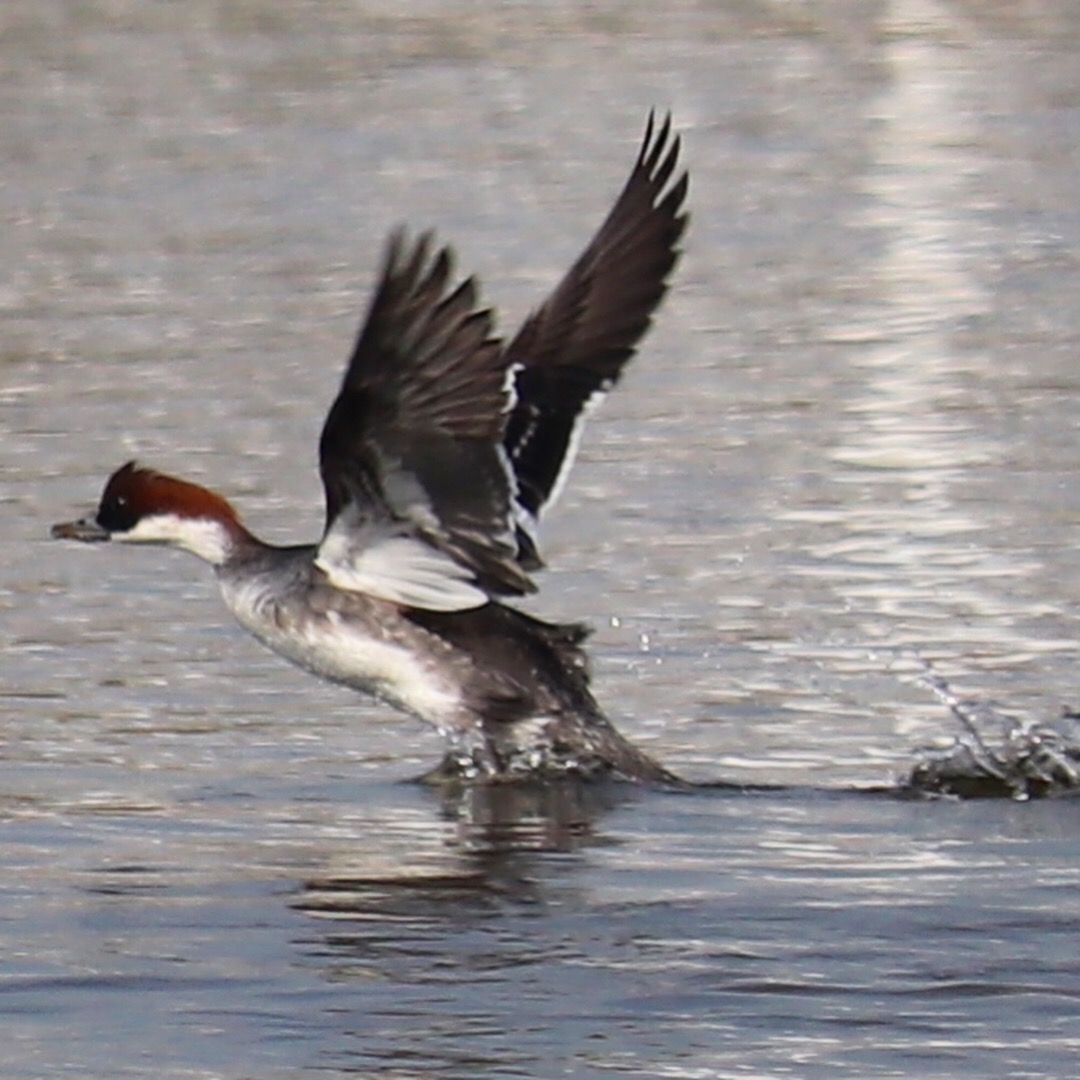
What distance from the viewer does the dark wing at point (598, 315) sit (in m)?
9.16

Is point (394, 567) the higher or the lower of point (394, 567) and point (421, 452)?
the lower

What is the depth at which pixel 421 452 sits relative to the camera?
819 centimetres

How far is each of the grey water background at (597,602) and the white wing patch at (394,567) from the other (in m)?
0.48

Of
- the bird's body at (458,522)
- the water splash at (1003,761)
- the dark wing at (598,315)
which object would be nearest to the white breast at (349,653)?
the bird's body at (458,522)

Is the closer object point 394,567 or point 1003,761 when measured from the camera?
point 394,567

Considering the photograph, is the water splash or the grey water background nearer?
the grey water background

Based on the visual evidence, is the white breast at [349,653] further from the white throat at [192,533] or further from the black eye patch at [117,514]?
the black eye patch at [117,514]

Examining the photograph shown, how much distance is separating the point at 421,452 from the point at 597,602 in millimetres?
2229

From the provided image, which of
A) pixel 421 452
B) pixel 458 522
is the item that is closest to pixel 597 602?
pixel 458 522

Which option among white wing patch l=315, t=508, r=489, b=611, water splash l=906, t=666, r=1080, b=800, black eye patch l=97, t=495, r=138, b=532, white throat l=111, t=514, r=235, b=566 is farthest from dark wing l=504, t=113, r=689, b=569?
water splash l=906, t=666, r=1080, b=800

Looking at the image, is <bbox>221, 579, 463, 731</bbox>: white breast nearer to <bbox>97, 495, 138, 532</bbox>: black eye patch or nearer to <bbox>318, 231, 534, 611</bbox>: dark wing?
<bbox>318, 231, 534, 611</bbox>: dark wing

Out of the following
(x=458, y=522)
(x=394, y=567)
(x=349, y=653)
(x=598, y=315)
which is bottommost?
(x=349, y=653)

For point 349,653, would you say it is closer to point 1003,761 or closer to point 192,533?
point 192,533

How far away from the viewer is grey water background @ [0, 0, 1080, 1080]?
658 centimetres
